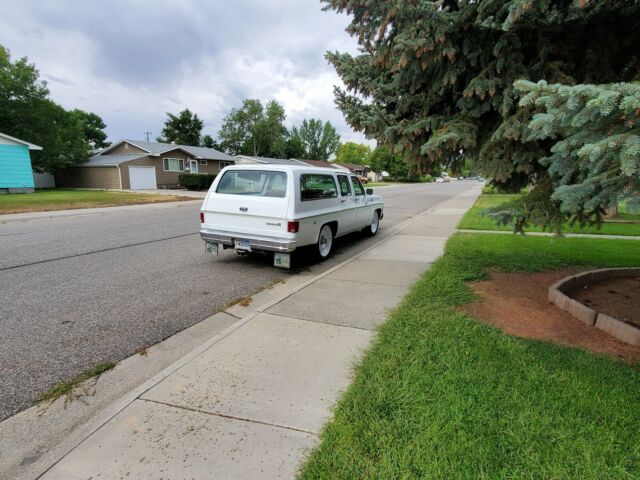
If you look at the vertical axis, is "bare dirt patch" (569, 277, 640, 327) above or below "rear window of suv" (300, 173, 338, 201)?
below

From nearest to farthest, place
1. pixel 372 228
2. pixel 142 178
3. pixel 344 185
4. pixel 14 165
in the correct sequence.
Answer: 1. pixel 344 185
2. pixel 372 228
3. pixel 14 165
4. pixel 142 178

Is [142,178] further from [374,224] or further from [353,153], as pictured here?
[353,153]

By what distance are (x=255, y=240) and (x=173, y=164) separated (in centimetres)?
3335

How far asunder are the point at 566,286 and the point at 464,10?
3.71 metres

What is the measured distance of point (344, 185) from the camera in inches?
334

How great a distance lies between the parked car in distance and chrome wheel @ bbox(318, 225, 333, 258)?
0.07ft

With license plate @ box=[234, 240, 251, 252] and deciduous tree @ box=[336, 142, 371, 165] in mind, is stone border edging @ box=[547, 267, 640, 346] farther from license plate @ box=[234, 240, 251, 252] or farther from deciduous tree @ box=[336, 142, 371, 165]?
deciduous tree @ box=[336, 142, 371, 165]

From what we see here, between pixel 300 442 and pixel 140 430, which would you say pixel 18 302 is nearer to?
pixel 140 430

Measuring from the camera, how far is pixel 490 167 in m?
4.36

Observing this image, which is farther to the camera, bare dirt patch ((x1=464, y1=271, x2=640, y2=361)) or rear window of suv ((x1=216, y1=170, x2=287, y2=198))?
rear window of suv ((x1=216, y1=170, x2=287, y2=198))

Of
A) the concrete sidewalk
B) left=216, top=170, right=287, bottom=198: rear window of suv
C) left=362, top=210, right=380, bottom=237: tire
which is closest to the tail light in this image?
left=216, top=170, right=287, bottom=198: rear window of suv

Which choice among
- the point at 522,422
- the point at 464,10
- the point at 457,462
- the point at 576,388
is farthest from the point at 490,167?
the point at 457,462

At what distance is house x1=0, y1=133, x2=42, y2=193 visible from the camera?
24.9 meters

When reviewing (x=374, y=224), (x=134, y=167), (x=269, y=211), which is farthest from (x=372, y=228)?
(x=134, y=167)
